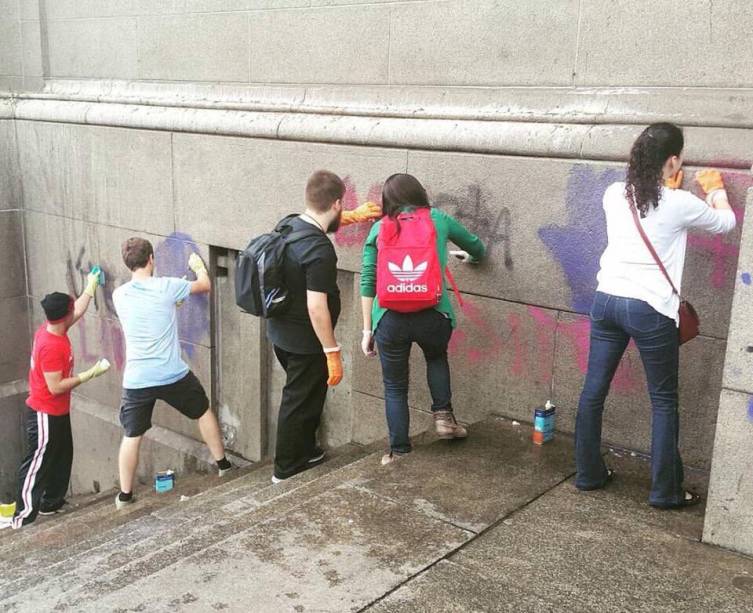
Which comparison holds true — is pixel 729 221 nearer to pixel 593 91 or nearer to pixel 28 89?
pixel 593 91

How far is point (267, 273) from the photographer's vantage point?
4.86 meters

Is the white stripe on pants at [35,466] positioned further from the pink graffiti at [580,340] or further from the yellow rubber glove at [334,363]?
the pink graffiti at [580,340]

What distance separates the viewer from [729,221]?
3.84 metres

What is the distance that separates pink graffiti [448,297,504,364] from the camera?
211 inches

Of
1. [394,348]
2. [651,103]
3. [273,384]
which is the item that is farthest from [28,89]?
[651,103]

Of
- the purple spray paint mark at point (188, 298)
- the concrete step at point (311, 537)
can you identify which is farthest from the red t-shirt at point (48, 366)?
the concrete step at point (311, 537)

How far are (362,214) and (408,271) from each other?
1.07 metres

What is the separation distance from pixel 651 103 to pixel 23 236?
7.04 m

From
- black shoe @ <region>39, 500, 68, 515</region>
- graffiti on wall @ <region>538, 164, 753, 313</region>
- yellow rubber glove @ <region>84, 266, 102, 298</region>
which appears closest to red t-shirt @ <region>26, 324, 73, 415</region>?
yellow rubber glove @ <region>84, 266, 102, 298</region>

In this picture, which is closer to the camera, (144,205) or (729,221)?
(729,221)

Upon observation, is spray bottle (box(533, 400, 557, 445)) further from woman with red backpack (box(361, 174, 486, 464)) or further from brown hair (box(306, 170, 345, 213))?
brown hair (box(306, 170, 345, 213))

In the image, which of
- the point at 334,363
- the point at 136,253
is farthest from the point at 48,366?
the point at 334,363

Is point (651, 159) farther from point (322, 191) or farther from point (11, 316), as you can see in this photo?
point (11, 316)

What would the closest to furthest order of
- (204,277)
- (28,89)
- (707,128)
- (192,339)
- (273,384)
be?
(707,128)
(204,277)
(273,384)
(192,339)
(28,89)
